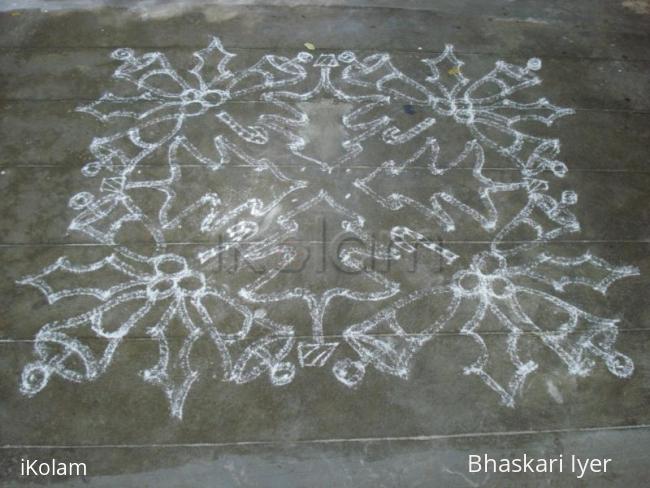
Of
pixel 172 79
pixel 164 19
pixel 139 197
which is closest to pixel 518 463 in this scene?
pixel 139 197

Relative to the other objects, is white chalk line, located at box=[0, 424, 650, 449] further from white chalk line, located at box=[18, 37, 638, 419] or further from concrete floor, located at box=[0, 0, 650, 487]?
white chalk line, located at box=[18, 37, 638, 419]

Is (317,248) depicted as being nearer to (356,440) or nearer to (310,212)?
(310,212)

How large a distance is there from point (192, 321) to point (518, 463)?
82.2 inches

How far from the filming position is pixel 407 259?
375 centimetres

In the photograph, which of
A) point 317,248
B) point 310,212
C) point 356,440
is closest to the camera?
point 356,440

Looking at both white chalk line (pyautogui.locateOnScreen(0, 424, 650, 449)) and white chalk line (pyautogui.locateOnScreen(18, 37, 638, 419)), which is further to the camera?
white chalk line (pyautogui.locateOnScreen(18, 37, 638, 419))

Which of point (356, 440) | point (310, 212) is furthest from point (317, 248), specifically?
point (356, 440)

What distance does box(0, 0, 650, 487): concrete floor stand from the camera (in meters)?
3.10

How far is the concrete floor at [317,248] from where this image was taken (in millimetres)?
3102

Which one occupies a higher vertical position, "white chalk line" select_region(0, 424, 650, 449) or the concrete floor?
the concrete floor

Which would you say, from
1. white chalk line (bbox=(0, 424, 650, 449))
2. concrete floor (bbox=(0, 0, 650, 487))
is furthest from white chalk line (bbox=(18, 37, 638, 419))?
white chalk line (bbox=(0, 424, 650, 449))

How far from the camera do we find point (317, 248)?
3.78 metres

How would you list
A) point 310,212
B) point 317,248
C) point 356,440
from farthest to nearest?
point 310,212 < point 317,248 < point 356,440

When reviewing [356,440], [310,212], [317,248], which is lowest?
→ [356,440]
